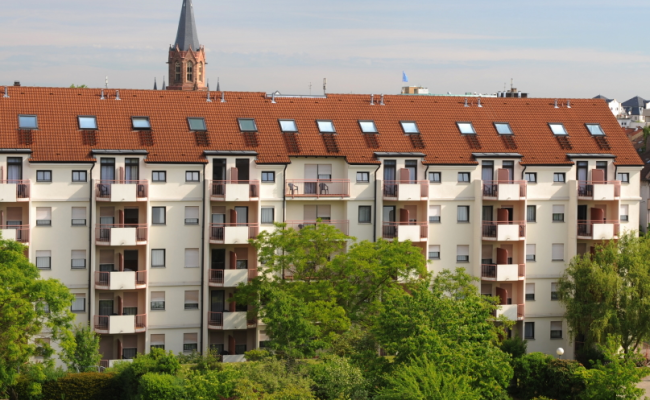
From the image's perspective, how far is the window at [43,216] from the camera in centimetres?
6462

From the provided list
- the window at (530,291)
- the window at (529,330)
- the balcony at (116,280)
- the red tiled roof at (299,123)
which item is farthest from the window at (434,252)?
the balcony at (116,280)

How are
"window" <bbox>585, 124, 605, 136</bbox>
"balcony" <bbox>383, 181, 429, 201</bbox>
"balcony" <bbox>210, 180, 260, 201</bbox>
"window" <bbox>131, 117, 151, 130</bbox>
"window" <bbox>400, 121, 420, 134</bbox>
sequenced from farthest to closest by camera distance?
"window" <bbox>585, 124, 605, 136</bbox> → "window" <bbox>400, 121, 420, 134</bbox> → "balcony" <bbox>383, 181, 429, 201</bbox> → "window" <bbox>131, 117, 151, 130</bbox> → "balcony" <bbox>210, 180, 260, 201</bbox>

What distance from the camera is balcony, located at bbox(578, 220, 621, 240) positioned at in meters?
72.8

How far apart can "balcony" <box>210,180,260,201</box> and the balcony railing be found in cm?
255

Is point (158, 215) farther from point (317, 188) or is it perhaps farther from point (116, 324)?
point (317, 188)

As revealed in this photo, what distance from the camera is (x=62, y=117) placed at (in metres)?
67.2

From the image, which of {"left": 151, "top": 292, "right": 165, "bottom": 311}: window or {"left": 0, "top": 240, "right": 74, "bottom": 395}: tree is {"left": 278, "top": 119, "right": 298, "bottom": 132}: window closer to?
{"left": 151, "top": 292, "right": 165, "bottom": 311}: window

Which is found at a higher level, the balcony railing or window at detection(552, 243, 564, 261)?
the balcony railing

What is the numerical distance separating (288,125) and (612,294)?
24546 mm

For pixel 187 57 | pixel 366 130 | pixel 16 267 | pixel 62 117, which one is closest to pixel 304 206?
pixel 366 130

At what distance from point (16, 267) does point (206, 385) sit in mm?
12203

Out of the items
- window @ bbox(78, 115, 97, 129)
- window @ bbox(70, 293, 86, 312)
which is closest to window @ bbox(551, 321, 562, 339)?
window @ bbox(70, 293, 86, 312)

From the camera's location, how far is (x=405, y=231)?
69250 millimetres

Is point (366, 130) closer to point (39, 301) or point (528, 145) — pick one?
point (528, 145)
